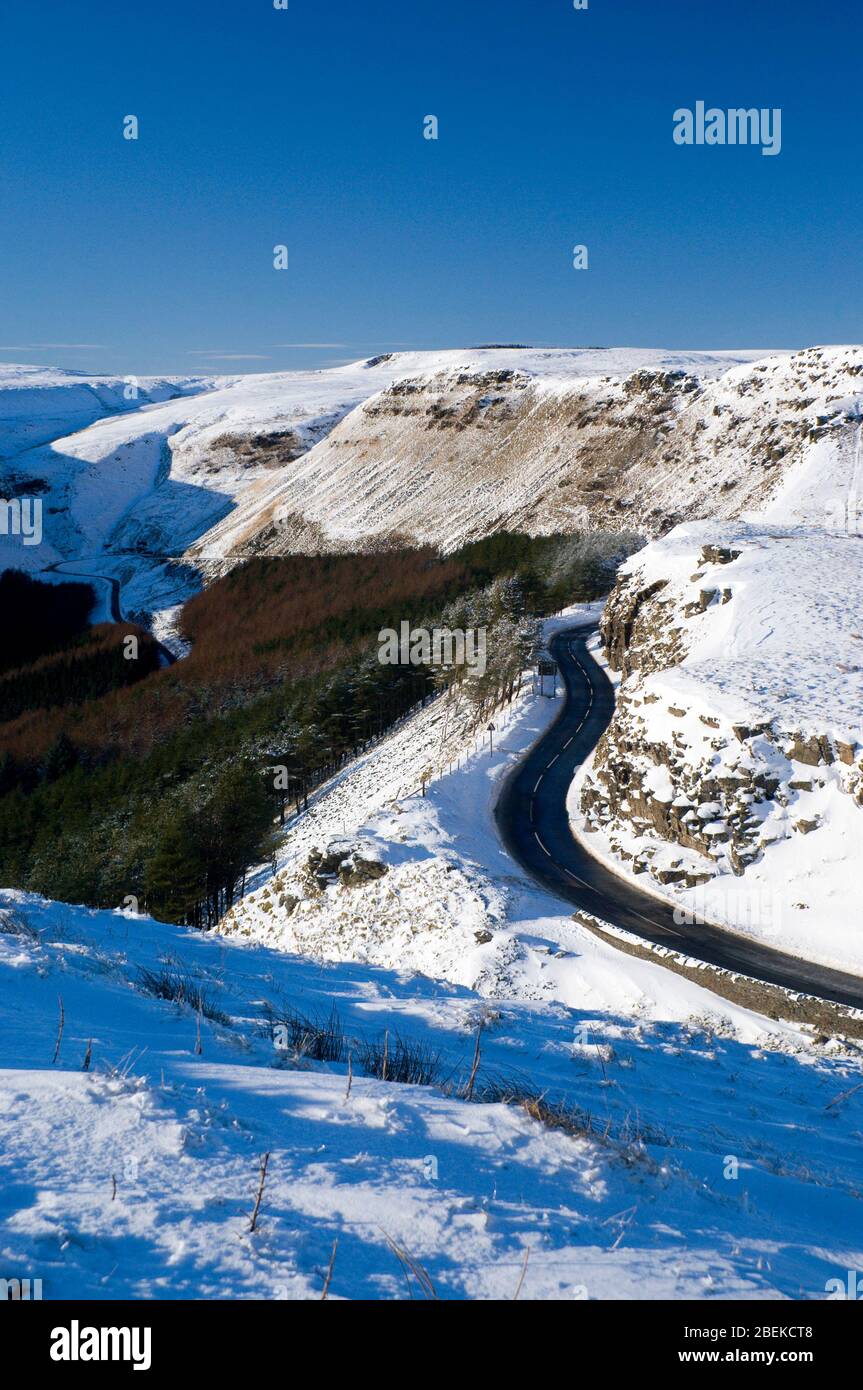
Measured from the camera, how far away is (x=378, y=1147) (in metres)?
4.79

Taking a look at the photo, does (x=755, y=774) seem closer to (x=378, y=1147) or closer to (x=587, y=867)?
(x=587, y=867)

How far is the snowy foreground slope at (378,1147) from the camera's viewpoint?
3.68 metres

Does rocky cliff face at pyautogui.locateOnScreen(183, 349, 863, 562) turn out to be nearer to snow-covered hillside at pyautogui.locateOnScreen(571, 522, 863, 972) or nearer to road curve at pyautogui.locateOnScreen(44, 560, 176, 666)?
road curve at pyautogui.locateOnScreen(44, 560, 176, 666)

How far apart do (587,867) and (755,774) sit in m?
6.93

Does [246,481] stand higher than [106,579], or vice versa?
[246,481]

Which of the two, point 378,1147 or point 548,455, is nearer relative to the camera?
point 378,1147

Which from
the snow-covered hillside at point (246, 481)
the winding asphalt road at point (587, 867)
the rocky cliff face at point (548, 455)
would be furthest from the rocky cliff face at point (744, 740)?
the snow-covered hillside at point (246, 481)

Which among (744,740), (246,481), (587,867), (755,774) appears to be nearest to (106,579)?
(246,481)

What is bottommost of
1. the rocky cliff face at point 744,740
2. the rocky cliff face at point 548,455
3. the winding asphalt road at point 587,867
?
the winding asphalt road at point 587,867

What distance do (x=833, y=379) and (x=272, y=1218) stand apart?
100474mm

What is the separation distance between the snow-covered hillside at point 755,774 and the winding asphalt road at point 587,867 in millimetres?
760

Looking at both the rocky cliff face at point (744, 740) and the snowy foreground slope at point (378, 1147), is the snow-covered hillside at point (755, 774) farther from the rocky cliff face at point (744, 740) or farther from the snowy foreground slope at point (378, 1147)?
the snowy foreground slope at point (378, 1147)

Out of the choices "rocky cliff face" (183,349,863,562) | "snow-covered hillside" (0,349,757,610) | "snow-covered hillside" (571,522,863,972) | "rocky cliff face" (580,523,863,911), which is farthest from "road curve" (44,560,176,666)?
"snow-covered hillside" (571,522,863,972)

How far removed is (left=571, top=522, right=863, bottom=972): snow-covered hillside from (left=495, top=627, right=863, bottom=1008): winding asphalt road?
760mm
